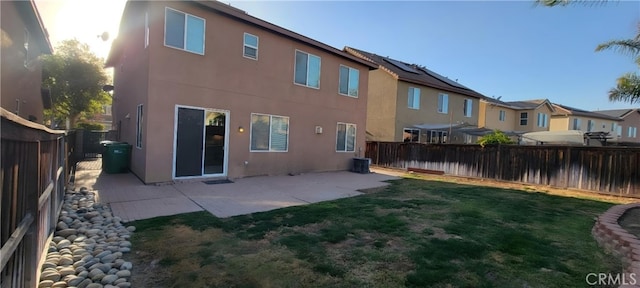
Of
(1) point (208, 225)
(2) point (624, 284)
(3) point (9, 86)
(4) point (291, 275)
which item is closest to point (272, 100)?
(1) point (208, 225)

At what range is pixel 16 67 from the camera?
9648mm

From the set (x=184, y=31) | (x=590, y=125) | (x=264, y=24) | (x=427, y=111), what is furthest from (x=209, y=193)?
(x=590, y=125)

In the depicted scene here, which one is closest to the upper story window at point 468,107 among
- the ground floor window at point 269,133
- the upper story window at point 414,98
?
the upper story window at point 414,98

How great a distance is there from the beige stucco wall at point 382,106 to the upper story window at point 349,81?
5445mm

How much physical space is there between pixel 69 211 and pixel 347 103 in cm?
1091

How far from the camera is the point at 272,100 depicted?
11164mm

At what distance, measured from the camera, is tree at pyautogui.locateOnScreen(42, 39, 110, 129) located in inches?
795

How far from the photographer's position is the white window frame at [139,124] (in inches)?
354

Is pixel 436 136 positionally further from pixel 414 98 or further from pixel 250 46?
pixel 250 46

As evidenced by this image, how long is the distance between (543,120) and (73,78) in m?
41.0

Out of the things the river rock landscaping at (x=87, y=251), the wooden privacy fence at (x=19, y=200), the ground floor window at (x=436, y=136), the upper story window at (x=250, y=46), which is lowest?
the river rock landscaping at (x=87, y=251)

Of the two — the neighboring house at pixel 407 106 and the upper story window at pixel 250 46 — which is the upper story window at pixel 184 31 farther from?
the neighboring house at pixel 407 106

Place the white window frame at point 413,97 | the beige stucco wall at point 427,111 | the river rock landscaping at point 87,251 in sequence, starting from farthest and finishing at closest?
the white window frame at point 413,97 < the beige stucco wall at point 427,111 < the river rock landscaping at point 87,251

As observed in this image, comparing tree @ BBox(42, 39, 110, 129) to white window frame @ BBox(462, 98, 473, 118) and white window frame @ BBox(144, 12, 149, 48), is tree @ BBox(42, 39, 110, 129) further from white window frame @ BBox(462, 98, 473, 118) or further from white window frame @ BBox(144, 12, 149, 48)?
white window frame @ BBox(462, 98, 473, 118)
